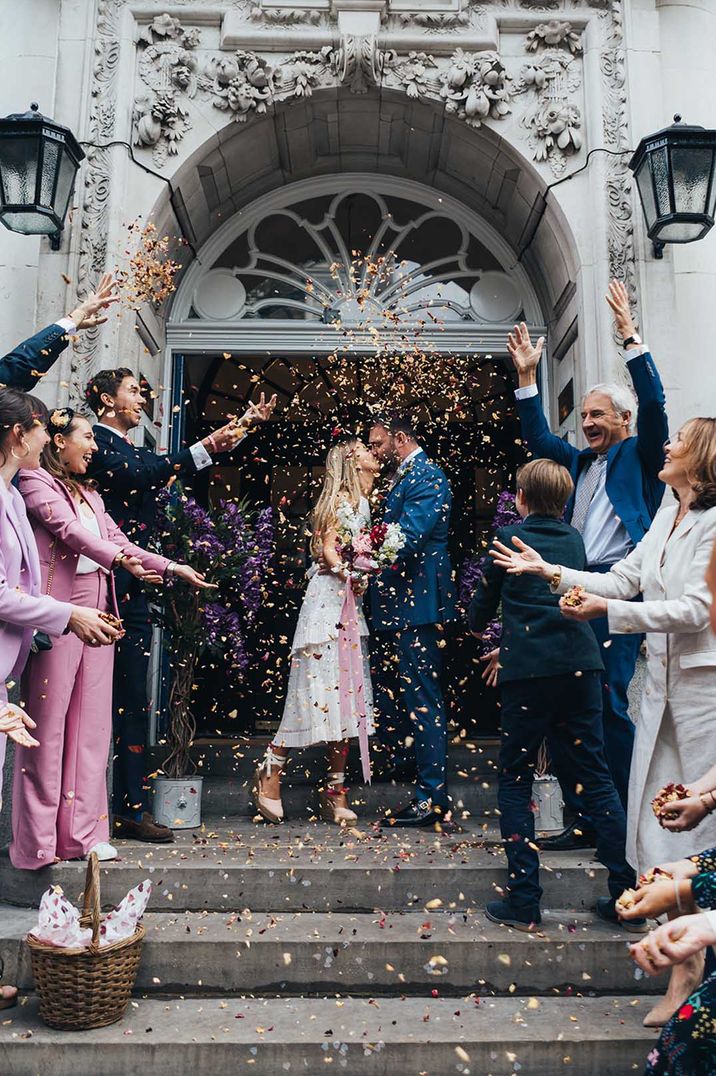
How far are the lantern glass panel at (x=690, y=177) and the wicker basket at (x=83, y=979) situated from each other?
4758mm

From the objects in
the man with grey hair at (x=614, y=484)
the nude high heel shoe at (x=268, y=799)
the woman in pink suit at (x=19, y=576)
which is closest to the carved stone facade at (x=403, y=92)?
the man with grey hair at (x=614, y=484)

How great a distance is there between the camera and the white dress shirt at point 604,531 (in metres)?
4.38

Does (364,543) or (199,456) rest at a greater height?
(199,456)

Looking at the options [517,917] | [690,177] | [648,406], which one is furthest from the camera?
[690,177]

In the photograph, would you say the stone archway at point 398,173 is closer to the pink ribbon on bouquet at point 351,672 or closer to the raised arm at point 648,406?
the raised arm at point 648,406

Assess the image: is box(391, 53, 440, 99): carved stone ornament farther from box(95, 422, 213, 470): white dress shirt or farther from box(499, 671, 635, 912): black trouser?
box(499, 671, 635, 912): black trouser

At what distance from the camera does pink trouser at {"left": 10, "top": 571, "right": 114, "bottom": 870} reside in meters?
4.09

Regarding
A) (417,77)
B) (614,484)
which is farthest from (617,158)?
(614,484)

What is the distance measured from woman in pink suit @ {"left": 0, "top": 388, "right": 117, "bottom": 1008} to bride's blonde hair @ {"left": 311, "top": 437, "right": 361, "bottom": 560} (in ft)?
6.73

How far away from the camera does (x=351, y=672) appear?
5262mm

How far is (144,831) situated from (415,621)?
69.5 inches

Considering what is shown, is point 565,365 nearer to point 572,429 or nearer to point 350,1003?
point 572,429

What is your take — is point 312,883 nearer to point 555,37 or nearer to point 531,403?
point 531,403

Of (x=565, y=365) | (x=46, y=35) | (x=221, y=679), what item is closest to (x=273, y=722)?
(x=221, y=679)
